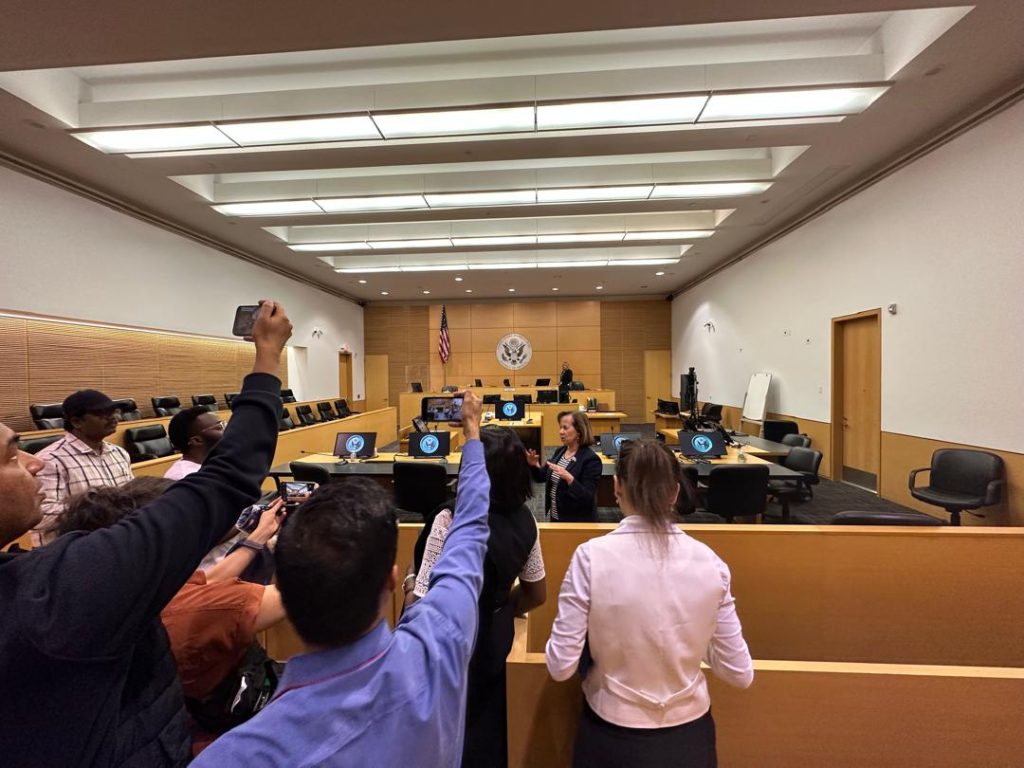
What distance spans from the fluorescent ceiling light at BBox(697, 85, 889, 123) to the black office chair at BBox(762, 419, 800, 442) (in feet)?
15.3

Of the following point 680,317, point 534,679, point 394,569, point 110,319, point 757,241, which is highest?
point 757,241

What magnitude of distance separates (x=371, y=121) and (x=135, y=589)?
187 inches

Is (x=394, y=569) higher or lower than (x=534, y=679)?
higher

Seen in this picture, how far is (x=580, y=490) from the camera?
3.04 meters

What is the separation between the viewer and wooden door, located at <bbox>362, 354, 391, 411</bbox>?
49.2ft

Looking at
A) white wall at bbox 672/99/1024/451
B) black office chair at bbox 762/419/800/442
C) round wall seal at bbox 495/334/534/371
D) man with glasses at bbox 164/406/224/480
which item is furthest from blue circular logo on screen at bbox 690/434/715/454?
round wall seal at bbox 495/334/534/371

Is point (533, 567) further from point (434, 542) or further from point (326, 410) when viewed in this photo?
point (326, 410)

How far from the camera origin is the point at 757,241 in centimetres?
856

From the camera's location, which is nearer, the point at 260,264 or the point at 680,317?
the point at 260,264

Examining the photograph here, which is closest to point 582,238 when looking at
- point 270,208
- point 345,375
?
point 270,208

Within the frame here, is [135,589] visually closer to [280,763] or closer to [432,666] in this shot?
→ [280,763]

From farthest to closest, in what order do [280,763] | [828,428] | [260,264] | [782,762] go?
1. [260,264]
2. [828,428]
3. [782,762]
4. [280,763]

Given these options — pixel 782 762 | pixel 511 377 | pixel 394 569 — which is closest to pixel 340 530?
pixel 394 569

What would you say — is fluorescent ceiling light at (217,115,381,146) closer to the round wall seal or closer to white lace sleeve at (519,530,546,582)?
white lace sleeve at (519,530,546,582)
